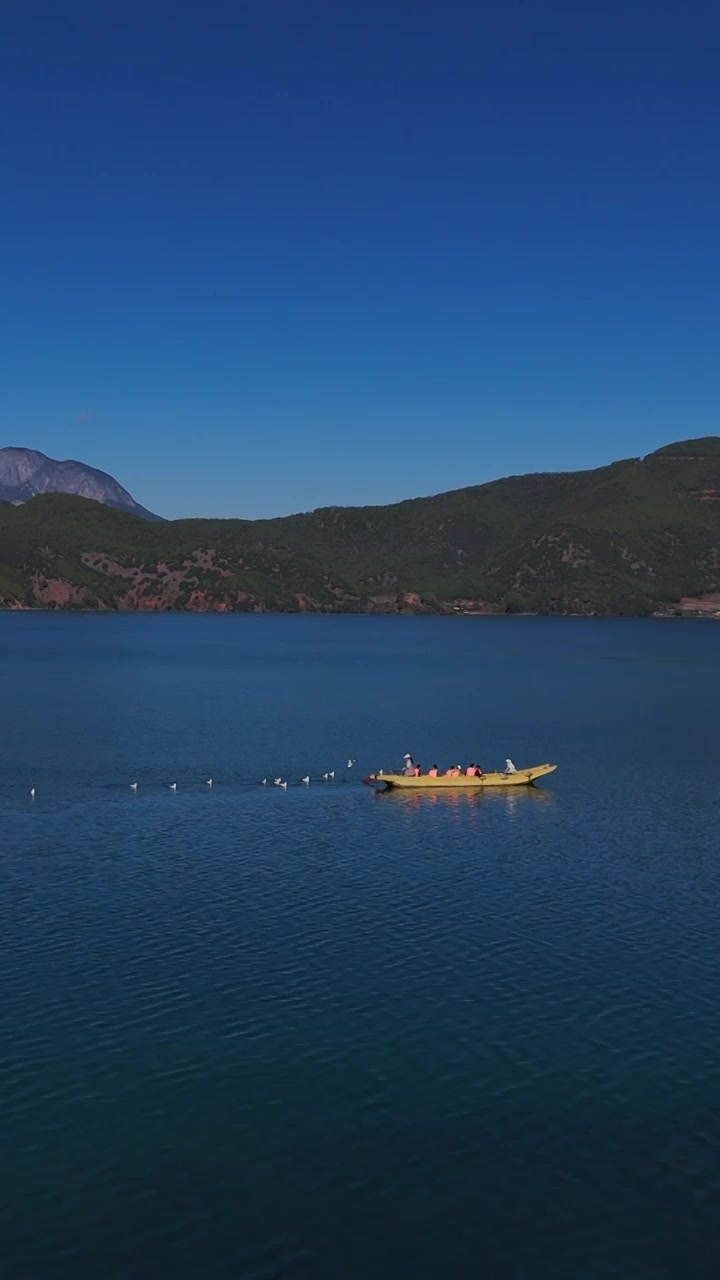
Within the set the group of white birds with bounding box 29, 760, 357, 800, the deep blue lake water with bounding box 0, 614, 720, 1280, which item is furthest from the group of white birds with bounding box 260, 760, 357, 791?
the deep blue lake water with bounding box 0, 614, 720, 1280

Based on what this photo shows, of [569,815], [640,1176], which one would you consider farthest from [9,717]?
[640,1176]

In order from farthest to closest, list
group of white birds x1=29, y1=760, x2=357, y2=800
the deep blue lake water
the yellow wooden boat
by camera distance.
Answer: the yellow wooden boat, group of white birds x1=29, y1=760, x2=357, y2=800, the deep blue lake water

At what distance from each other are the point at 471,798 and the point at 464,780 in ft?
11.9

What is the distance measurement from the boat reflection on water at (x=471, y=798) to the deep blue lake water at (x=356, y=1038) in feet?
2.68

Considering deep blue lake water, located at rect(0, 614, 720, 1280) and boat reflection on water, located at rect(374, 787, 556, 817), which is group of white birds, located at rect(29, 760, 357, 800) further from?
boat reflection on water, located at rect(374, 787, 556, 817)

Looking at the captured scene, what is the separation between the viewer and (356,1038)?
138 feet

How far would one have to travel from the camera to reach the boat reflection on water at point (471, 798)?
89.6m

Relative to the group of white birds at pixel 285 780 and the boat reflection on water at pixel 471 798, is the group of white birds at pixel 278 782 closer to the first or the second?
the group of white birds at pixel 285 780

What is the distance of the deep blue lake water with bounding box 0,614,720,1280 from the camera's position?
30000mm

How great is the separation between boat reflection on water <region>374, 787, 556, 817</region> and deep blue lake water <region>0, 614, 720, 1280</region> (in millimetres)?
818

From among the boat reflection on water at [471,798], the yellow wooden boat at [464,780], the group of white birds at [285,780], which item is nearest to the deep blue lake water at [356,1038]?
the boat reflection on water at [471,798]

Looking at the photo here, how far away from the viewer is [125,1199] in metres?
31.1

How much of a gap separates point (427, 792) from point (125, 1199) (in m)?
65.5

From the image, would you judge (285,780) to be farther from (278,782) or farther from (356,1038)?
(356,1038)
